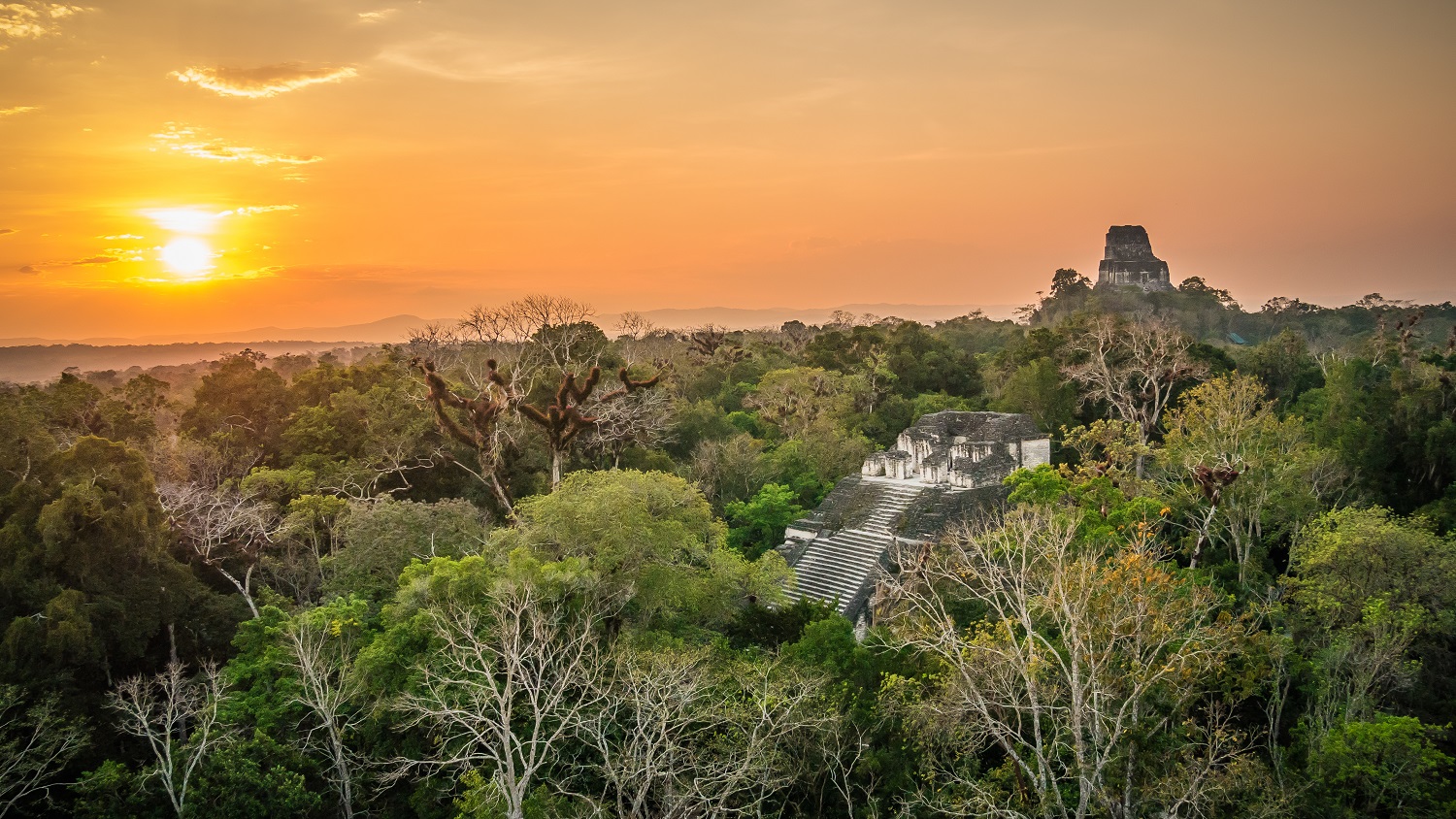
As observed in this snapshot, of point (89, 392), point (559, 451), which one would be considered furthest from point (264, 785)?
point (89, 392)

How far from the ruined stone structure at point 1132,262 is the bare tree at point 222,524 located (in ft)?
239

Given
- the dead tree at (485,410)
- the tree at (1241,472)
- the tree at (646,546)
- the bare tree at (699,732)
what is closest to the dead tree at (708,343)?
the dead tree at (485,410)

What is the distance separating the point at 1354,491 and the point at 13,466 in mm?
27937

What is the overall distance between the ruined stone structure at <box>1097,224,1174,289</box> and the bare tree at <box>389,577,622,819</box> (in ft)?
244

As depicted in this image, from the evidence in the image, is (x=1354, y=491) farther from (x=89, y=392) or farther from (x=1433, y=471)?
(x=89, y=392)

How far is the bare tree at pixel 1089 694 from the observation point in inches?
390

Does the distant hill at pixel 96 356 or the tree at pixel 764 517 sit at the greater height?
the distant hill at pixel 96 356

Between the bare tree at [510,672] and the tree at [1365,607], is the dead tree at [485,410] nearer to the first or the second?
the bare tree at [510,672]

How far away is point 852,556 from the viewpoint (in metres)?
21.5

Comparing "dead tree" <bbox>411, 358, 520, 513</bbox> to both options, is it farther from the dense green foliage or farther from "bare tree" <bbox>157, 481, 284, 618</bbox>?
"bare tree" <bbox>157, 481, 284, 618</bbox>

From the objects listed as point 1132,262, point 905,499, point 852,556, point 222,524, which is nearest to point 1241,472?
point 905,499

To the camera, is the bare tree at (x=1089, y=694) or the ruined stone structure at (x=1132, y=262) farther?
the ruined stone structure at (x=1132, y=262)

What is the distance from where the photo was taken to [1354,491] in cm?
2155

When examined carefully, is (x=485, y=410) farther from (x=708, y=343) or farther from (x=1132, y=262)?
(x=1132, y=262)
